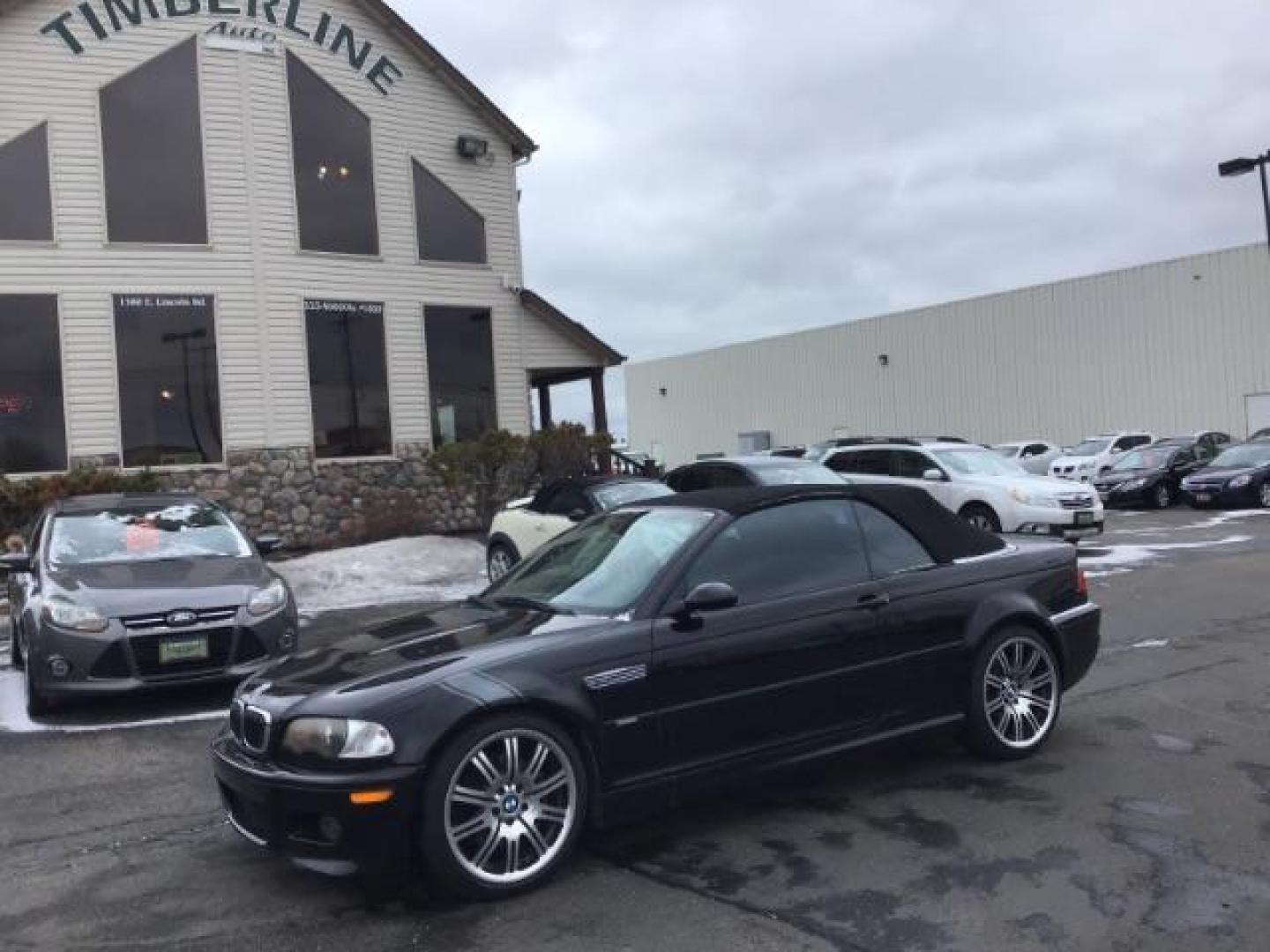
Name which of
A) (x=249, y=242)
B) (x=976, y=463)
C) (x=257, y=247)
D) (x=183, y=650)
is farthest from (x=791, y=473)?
(x=249, y=242)

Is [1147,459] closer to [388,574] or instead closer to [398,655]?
[388,574]

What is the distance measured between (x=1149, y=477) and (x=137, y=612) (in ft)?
71.0

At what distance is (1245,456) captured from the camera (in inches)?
909

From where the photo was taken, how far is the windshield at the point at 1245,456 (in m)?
22.7

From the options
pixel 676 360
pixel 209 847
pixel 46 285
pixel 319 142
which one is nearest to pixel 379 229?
pixel 319 142

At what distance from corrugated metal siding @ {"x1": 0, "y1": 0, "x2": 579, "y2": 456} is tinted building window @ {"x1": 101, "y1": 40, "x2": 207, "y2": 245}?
0.59ft

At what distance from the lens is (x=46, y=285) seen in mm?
17609

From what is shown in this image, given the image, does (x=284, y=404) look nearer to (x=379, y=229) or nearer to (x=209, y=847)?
(x=379, y=229)

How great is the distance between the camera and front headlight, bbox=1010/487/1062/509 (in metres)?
16.0

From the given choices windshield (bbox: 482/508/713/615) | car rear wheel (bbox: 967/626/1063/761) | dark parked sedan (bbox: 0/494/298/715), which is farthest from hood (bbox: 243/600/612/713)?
dark parked sedan (bbox: 0/494/298/715)

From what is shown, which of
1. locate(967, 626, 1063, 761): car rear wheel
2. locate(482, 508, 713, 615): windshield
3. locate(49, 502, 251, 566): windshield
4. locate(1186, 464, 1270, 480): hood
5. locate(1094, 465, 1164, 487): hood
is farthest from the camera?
locate(1094, 465, 1164, 487): hood

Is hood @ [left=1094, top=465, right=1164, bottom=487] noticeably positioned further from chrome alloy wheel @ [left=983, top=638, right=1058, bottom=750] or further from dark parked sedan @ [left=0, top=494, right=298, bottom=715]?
dark parked sedan @ [left=0, top=494, right=298, bottom=715]

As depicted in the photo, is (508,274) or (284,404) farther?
(508,274)

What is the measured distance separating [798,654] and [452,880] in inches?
69.6
